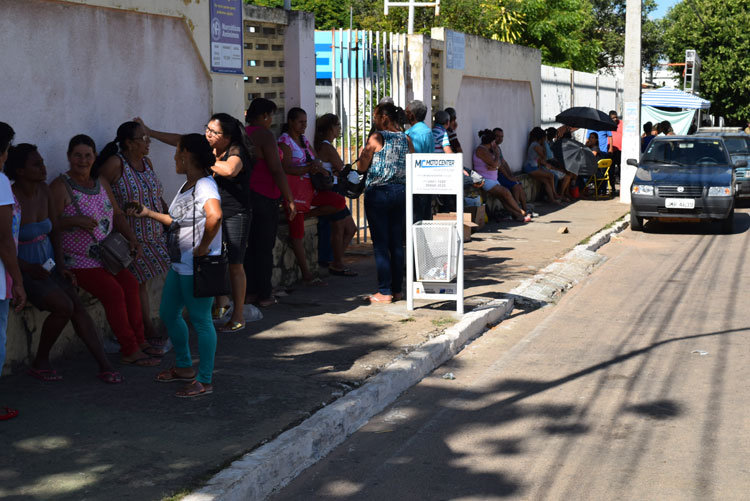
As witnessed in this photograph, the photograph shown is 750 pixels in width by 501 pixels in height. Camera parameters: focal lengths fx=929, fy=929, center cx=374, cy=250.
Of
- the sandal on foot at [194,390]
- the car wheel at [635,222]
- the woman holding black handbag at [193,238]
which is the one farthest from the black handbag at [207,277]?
the car wheel at [635,222]

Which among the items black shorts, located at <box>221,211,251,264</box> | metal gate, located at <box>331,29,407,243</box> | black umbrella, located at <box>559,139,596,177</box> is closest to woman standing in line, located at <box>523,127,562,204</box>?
black umbrella, located at <box>559,139,596,177</box>

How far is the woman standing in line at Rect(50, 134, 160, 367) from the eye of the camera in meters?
6.25

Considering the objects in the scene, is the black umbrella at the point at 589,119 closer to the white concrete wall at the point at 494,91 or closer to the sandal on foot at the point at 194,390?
Result: the white concrete wall at the point at 494,91

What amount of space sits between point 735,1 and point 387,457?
4470cm

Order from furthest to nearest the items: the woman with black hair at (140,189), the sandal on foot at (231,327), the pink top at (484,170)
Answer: the pink top at (484,170)
the sandal on foot at (231,327)
the woman with black hair at (140,189)

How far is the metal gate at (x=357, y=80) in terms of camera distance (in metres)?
11.5

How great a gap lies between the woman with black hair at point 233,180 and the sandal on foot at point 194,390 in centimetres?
160

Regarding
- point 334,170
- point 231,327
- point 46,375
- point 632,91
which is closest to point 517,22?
point 632,91

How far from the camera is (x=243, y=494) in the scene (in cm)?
441

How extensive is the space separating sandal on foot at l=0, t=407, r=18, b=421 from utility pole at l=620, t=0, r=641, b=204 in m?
15.3

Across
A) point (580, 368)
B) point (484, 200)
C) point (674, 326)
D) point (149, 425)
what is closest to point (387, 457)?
point (149, 425)

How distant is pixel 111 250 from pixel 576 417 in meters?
3.28

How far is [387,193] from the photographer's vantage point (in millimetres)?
8617

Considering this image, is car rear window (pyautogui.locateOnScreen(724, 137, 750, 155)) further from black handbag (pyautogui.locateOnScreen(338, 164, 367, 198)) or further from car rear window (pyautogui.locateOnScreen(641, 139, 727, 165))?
black handbag (pyautogui.locateOnScreen(338, 164, 367, 198))
